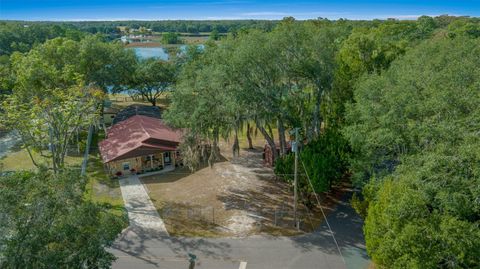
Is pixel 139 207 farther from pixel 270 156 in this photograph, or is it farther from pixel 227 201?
pixel 270 156

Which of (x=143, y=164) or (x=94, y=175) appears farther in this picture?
(x=143, y=164)

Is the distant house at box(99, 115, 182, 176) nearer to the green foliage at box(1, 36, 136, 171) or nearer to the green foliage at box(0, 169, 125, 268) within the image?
the green foliage at box(1, 36, 136, 171)

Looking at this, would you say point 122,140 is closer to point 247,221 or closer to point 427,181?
point 247,221

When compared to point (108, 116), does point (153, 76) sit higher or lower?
higher

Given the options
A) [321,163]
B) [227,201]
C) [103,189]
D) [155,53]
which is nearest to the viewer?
[321,163]

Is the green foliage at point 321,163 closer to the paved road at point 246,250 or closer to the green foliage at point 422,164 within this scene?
the green foliage at point 422,164

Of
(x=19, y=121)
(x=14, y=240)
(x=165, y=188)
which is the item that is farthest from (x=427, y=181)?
(x=19, y=121)

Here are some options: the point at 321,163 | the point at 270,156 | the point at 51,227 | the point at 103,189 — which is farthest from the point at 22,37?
the point at 51,227
